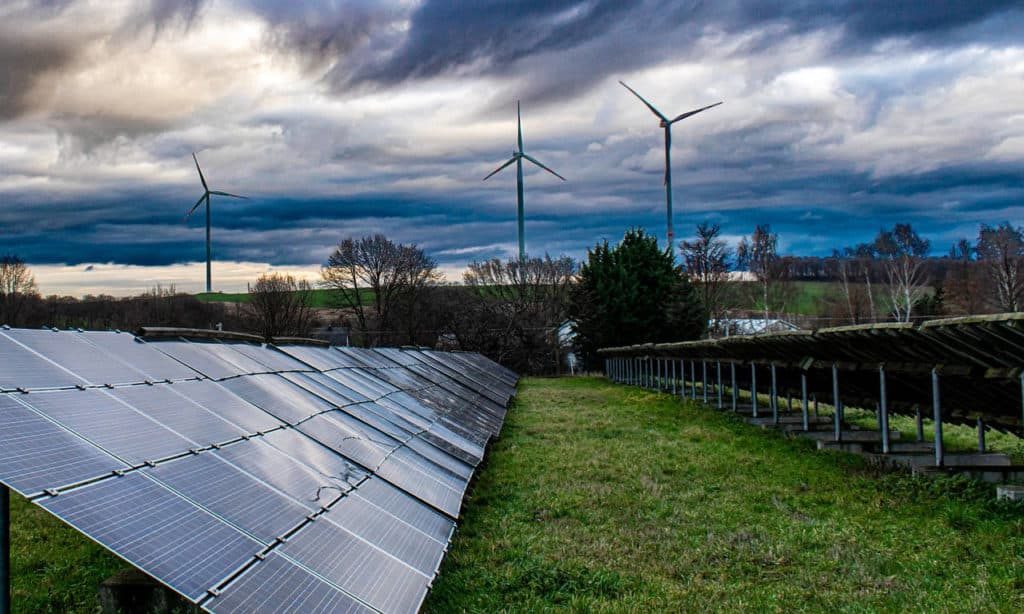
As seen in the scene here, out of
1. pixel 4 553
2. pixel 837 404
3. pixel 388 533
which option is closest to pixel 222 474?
pixel 388 533

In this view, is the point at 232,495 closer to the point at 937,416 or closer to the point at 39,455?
the point at 39,455

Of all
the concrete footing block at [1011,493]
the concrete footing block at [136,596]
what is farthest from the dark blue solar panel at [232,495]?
the concrete footing block at [1011,493]

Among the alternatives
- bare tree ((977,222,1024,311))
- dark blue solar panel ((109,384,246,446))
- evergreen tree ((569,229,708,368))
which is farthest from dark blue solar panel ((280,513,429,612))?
bare tree ((977,222,1024,311))

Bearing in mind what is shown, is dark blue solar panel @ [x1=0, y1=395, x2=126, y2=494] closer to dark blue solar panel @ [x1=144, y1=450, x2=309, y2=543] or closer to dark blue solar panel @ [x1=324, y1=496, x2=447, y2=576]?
dark blue solar panel @ [x1=144, y1=450, x2=309, y2=543]

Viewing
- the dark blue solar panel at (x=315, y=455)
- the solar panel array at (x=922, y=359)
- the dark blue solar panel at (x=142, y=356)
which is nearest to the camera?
the dark blue solar panel at (x=315, y=455)

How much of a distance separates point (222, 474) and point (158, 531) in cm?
164

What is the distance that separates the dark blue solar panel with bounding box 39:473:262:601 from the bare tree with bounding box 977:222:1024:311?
2689 inches

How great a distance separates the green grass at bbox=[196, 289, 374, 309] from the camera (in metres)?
82.6

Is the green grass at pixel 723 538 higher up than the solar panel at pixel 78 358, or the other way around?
the solar panel at pixel 78 358

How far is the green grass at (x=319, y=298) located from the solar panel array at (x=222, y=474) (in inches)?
2784

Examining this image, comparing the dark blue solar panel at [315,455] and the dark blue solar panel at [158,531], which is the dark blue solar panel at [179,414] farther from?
the dark blue solar panel at [158,531]

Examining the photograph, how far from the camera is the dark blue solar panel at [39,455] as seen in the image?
5070mm

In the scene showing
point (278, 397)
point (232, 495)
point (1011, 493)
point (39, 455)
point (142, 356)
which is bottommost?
point (1011, 493)

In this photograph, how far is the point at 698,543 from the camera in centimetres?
954
